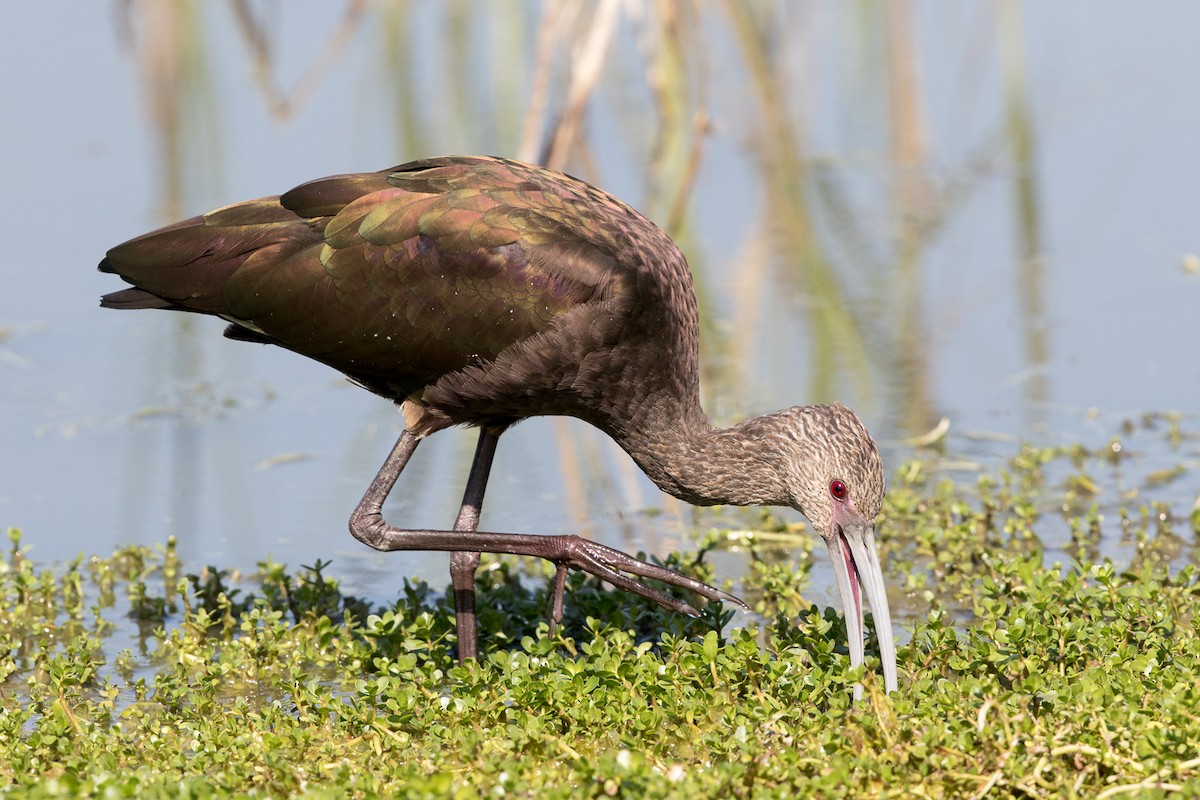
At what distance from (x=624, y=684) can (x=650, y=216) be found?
5049mm

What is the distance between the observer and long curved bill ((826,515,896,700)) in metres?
4.48

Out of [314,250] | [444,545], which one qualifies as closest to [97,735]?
[444,545]

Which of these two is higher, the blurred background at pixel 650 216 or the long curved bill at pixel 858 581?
the blurred background at pixel 650 216

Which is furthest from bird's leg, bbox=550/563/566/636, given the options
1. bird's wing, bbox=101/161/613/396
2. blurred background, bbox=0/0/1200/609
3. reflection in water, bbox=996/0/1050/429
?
reflection in water, bbox=996/0/1050/429

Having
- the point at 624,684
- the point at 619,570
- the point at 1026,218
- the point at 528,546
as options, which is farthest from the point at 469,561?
the point at 1026,218

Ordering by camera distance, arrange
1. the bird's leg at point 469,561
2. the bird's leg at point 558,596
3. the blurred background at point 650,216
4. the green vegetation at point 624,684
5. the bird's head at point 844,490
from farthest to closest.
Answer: the blurred background at point 650,216, the bird's leg at point 469,561, the bird's leg at point 558,596, the bird's head at point 844,490, the green vegetation at point 624,684

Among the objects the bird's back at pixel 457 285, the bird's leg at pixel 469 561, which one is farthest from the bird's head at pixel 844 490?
the bird's leg at pixel 469 561

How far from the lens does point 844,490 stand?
4.73 metres

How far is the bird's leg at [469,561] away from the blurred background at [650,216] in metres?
0.67

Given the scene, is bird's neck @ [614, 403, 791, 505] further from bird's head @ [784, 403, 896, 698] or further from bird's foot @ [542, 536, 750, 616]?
bird's foot @ [542, 536, 750, 616]

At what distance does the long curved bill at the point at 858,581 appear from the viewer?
4.48 m

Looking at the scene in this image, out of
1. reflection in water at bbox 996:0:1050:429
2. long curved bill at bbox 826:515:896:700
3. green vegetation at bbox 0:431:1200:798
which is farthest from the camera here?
reflection in water at bbox 996:0:1050:429

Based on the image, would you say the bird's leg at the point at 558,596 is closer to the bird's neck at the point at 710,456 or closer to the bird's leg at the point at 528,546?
the bird's leg at the point at 528,546

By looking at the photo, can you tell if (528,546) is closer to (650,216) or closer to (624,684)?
(624,684)
